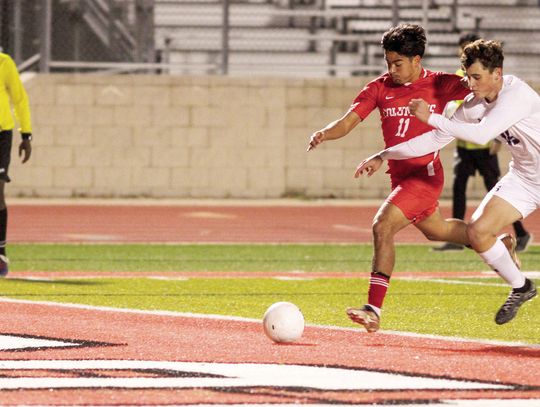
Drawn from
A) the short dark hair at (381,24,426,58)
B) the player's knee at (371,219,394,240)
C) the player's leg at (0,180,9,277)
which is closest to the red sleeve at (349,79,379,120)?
the short dark hair at (381,24,426,58)

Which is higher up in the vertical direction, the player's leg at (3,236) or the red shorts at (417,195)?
the red shorts at (417,195)

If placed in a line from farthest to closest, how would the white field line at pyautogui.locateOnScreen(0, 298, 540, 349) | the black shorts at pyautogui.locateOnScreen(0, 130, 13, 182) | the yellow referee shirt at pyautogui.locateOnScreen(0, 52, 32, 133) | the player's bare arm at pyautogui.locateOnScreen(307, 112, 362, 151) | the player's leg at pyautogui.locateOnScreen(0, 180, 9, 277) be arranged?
1. the yellow referee shirt at pyautogui.locateOnScreen(0, 52, 32, 133)
2. the black shorts at pyautogui.locateOnScreen(0, 130, 13, 182)
3. the player's leg at pyautogui.locateOnScreen(0, 180, 9, 277)
4. the player's bare arm at pyautogui.locateOnScreen(307, 112, 362, 151)
5. the white field line at pyautogui.locateOnScreen(0, 298, 540, 349)

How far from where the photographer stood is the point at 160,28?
2517 cm

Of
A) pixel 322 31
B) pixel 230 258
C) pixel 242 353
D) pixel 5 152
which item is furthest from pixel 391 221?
pixel 322 31

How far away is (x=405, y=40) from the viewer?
9.23m

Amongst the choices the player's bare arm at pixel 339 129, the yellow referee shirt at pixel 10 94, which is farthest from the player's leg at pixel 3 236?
the player's bare arm at pixel 339 129

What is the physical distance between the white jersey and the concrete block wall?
15.7 m

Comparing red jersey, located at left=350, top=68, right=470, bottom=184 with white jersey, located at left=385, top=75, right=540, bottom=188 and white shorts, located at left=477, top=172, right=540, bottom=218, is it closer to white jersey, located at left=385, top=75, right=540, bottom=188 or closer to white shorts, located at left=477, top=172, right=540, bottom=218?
white jersey, located at left=385, top=75, right=540, bottom=188

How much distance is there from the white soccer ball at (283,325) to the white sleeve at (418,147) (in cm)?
133

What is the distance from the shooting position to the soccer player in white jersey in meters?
8.70

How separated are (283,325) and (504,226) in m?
1.77

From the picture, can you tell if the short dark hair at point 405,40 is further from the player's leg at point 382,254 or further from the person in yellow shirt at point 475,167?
the person in yellow shirt at point 475,167

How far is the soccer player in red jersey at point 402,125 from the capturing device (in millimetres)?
9250

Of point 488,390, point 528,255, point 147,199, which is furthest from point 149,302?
point 147,199
